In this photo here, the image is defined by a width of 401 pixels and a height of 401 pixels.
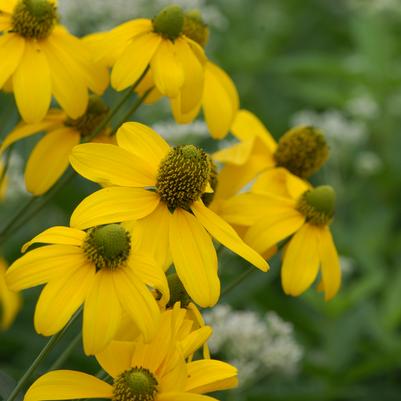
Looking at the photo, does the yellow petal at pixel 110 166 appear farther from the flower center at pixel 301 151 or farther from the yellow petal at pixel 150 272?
the flower center at pixel 301 151

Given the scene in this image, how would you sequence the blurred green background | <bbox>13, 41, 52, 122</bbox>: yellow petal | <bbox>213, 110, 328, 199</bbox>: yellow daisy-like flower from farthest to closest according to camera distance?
the blurred green background → <bbox>213, 110, 328, 199</bbox>: yellow daisy-like flower → <bbox>13, 41, 52, 122</bbox>: yellow petal

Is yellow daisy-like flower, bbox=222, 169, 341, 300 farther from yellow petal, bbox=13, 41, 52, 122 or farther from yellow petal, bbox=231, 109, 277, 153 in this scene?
yellow petal, bbox=13, 41, 52, 122

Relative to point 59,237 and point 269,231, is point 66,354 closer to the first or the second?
point 59,237

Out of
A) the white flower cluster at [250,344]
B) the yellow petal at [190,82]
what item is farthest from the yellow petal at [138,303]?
the white flower cluster at [250,344]

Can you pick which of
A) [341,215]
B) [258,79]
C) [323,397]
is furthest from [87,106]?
[258,79]

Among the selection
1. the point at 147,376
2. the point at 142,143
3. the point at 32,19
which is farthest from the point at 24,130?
the point at 147,376

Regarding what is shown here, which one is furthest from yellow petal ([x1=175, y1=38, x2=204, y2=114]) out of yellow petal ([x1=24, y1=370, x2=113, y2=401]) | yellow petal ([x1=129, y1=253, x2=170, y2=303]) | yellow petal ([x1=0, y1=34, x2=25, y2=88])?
yellow petal ([x1=24, y1=370, x2=113, y2=401])
